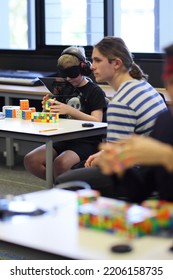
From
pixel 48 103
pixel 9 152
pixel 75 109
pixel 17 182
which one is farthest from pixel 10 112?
pixel 9 152

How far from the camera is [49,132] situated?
409 centimetres

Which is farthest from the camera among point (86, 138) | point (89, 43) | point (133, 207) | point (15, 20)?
point (15, 20)

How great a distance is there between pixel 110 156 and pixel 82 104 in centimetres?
281

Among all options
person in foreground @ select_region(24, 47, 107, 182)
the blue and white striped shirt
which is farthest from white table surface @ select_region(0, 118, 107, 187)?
the blue and white striped shirt

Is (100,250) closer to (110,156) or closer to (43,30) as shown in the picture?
(110,156)

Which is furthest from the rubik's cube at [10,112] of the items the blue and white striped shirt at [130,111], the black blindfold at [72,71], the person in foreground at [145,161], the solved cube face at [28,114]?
the person in foreground at [145,161]

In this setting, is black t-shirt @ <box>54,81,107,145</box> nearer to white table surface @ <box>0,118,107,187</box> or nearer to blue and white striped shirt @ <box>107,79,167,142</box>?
white table surface @ <box>0,118,107,187</box>

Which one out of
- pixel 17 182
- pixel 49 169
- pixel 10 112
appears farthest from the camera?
pixel 17 182

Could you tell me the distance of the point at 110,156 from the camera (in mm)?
1811

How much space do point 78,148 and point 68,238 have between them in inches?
102

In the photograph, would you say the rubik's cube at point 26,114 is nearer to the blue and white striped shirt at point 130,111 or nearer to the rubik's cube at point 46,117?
the rubik's cube at point 46,117

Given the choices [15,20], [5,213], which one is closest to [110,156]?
[5,213]

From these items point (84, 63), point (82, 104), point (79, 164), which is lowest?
point (79, 164)

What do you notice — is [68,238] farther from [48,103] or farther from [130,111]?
[48,103]
